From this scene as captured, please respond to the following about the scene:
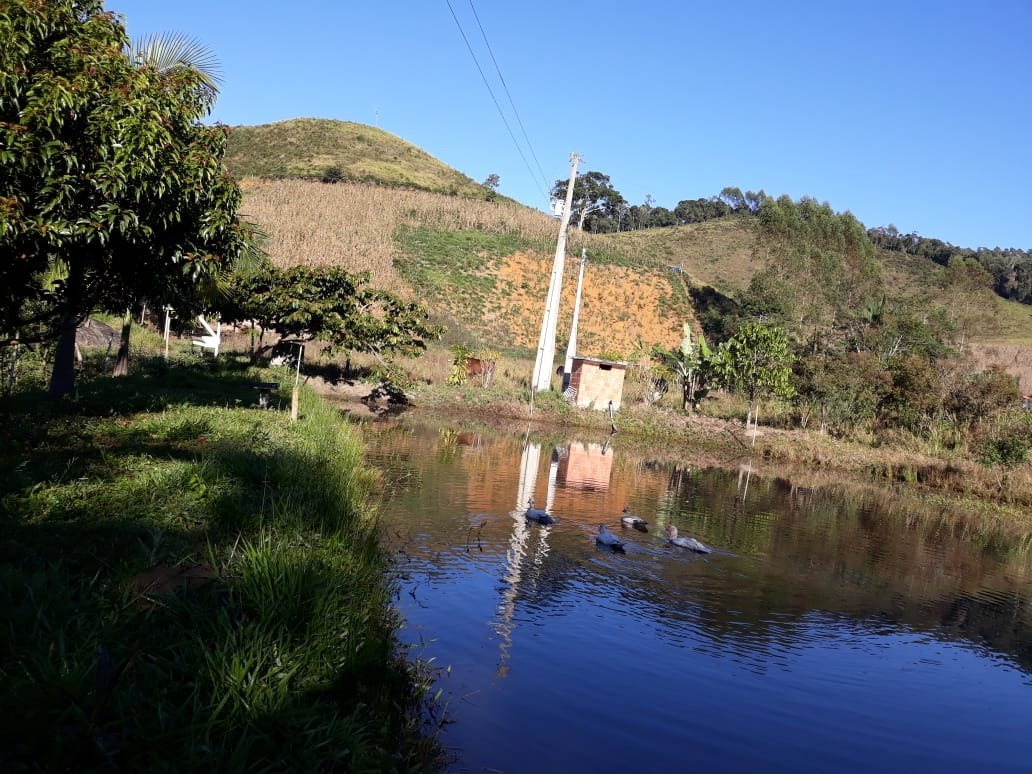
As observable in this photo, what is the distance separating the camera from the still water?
620cm

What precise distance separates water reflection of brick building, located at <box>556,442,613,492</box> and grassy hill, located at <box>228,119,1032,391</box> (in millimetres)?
20103

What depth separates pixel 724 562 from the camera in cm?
1130

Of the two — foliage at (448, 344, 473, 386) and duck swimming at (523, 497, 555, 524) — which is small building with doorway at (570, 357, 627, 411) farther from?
duck swimming at (523, 497, 555, 524)

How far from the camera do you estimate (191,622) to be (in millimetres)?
4895

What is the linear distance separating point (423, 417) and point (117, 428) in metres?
15.5

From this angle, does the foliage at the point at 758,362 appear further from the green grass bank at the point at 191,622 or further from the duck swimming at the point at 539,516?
the green grass bank at the point at 191,622

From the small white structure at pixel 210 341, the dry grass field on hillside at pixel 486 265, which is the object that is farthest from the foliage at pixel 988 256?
the small white structure at pixel 210 341

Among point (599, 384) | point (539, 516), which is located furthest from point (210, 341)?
point (539, 516)

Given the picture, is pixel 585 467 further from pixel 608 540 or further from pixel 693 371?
pixel 693 371

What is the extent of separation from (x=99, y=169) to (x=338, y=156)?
283 ft

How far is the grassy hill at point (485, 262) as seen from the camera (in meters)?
53.2

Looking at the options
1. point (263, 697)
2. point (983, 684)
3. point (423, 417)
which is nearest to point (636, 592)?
point (983, 684)

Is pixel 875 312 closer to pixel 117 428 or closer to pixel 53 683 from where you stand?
pixel 117 428

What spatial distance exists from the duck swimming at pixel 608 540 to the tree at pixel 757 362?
62.7 feet
